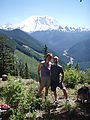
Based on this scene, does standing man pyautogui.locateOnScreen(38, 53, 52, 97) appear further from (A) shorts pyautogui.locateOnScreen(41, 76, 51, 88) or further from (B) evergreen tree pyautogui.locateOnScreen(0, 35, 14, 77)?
(B) evergreen tree pyautogui.locateOnScreen(0, 35, 14, 77)

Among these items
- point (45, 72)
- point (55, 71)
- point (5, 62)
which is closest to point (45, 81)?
point (45, 72)

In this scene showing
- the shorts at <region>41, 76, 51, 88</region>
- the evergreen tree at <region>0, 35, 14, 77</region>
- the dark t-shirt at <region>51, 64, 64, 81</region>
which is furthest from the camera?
the evergreen tree at <region>0, 35, 14, 77</region>

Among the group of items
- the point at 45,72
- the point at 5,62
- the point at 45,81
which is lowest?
the point at 45,81

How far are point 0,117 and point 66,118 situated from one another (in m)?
2.33

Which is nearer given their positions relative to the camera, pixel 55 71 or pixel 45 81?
pixel 55 71

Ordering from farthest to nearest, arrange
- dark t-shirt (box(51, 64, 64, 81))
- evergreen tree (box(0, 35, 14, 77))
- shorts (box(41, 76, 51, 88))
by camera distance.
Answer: evergreen tree (box(0, 35, 14, 77)) → shorts (box(41, 76, 51, 88)) → dark t-shirt (box(51, 64, 64, 81))

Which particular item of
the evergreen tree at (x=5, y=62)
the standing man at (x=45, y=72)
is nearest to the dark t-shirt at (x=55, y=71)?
Answer: the standing man at (x=45, y=72)

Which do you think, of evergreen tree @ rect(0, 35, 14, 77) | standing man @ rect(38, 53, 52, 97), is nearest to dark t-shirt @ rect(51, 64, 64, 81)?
standing man @ rect(38, 53, 52, 97)

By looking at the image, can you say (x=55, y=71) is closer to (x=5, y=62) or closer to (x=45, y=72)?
(x=45, y=72)

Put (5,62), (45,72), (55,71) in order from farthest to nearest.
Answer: (5,62) → (45,72) → (55,71)

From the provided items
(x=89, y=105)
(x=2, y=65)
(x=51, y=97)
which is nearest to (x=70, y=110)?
(x=89, y=105)

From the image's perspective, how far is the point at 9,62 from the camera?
64312mm

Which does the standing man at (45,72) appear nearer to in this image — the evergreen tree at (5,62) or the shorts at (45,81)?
the shorts at (45,81)

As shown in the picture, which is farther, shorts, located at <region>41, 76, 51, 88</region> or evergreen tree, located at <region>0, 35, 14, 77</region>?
evergreen tree, located at <region>0, 35, 14, 77</region>
